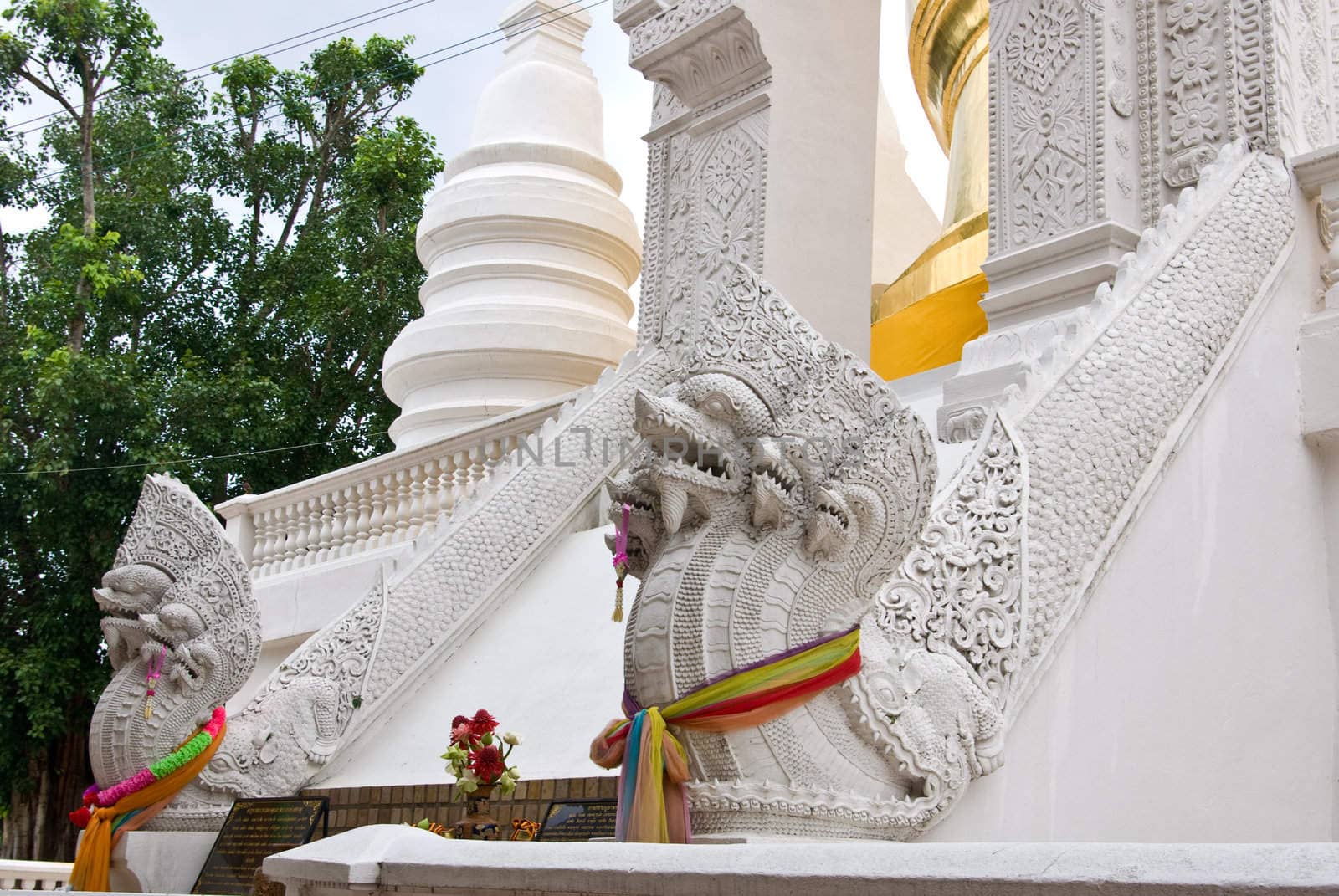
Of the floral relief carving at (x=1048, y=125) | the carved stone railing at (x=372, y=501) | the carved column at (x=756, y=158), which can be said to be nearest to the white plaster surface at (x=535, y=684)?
the carved stone railing at (x=372, y=501)

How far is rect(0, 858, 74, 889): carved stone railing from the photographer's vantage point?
6.11 meters

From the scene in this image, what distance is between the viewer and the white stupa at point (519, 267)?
9789mm

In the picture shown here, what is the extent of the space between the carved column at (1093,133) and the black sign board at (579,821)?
6.25 ft

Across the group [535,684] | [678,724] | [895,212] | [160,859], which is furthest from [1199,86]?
[895,212]

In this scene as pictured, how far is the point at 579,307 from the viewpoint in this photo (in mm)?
10008

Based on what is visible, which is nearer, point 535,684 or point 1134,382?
point 1134,382

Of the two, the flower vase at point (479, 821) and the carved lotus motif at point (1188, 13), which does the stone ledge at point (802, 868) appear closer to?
the flower vase at point (479, 821)

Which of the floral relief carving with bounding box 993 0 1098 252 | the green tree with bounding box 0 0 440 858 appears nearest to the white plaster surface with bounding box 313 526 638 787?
the floral relief carving with bounding box 993 0 1098 252

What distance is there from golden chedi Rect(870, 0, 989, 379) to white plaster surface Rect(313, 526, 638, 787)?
2000mm

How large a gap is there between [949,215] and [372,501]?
3.77 meters

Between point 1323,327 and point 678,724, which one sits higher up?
point 1323,327

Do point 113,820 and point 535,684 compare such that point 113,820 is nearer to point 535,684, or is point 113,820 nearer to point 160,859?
point 160,859

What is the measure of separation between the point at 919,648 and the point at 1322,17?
3849 mm

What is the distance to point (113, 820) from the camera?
194 inches
